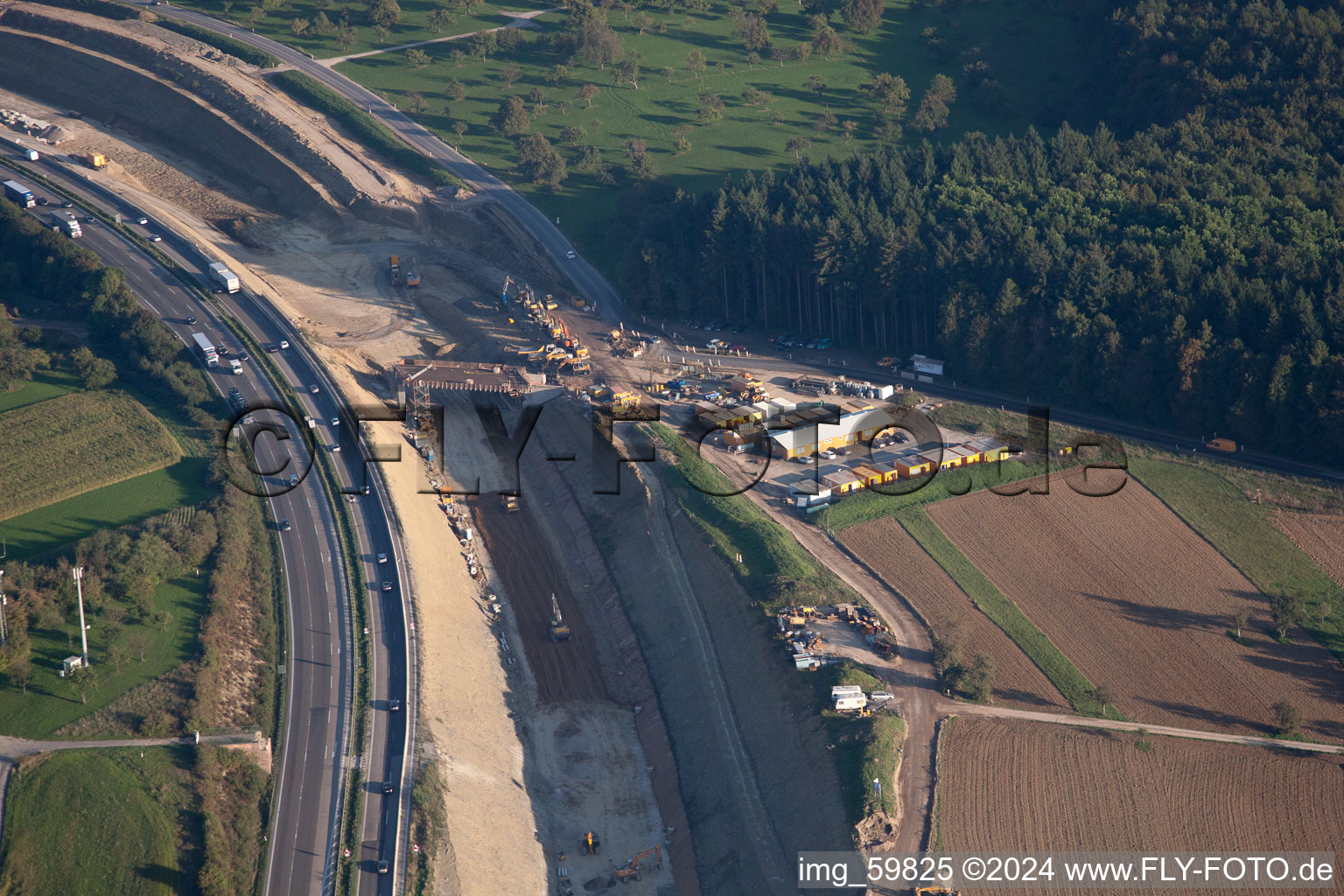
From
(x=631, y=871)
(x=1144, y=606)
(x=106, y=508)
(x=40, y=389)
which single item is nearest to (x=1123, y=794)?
(x=1144, y=606)

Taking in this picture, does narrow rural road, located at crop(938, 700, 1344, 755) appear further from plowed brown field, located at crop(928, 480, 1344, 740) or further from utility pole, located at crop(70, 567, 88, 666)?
utility pole, located at crop(70, 567, 88, 666)

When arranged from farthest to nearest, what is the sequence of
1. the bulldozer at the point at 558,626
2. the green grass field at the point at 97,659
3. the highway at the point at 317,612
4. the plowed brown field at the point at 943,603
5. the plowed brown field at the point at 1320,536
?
the bulldozer at the point at 558,626 < the plowed brown field at the point at 1320,536 < the plowed brown field at the point at 943,603 < the green grass field at the point at 97,659 < the highway at the point at 317,612

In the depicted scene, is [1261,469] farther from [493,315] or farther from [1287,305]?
[493,315]

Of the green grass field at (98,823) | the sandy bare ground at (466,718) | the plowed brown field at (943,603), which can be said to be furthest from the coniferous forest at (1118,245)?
the green grass field at (98,823)

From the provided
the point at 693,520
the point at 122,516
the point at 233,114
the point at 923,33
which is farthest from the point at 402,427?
the point at 923,33

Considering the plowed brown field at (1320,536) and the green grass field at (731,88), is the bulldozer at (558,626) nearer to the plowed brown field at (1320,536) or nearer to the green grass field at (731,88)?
the plowed brown field at (1320,536)

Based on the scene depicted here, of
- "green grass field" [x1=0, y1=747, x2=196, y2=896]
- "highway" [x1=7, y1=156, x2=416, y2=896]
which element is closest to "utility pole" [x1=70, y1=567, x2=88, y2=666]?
"green grass field" [x1=0, y1=747, x2=196, y2=896]

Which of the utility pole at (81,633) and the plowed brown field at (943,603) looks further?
the utility pole at (81,633)
